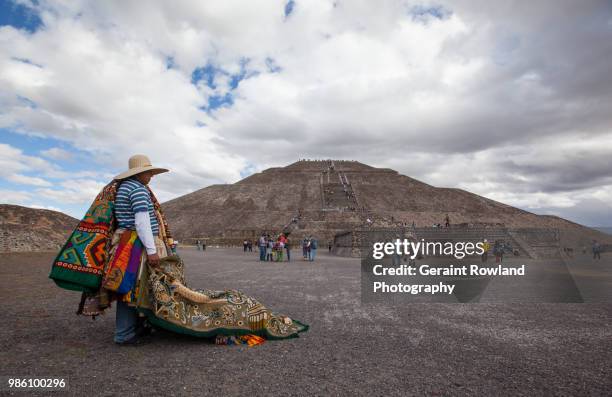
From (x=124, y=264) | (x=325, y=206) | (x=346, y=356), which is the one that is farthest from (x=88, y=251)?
(x=325, y=206)

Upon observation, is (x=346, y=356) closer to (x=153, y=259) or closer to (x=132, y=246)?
(x=153, y=259)

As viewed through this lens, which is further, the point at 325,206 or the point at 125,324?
the point at 325,206

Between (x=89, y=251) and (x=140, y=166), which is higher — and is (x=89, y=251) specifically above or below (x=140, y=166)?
below

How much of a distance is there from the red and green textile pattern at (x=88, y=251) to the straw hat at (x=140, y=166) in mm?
342

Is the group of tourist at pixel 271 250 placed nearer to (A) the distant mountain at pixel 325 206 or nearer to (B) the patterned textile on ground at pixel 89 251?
(B) the patterned textile on ground at pixel 89 251

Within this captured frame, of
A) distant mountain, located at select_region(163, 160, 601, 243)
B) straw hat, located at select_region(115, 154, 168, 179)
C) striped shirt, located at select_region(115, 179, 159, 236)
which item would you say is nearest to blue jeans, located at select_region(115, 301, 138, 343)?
striped shirt, located at select_region(115, 179, 159, 236)

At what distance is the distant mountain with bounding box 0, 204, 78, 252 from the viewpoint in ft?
57.8

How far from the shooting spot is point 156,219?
4.46 m

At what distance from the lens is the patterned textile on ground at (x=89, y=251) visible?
3.87 metres

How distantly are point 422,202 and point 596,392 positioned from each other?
7211 cm

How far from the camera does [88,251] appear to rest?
13.0ft

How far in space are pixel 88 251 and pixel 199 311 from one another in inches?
53.3

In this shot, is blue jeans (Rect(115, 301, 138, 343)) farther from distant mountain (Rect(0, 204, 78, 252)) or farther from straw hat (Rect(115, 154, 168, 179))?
distant mountain (Rect(0, 204, 78, 252))

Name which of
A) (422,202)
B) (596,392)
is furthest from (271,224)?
(596,392)
